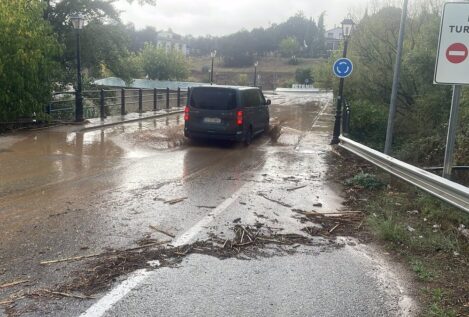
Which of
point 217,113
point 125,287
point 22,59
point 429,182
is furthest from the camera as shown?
point 22,59

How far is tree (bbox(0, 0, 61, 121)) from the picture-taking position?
14.3 metres

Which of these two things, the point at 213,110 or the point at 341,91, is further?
the point at 341,91

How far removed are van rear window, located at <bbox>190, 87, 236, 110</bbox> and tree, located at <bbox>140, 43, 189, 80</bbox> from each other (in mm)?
45414

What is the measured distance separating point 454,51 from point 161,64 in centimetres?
5426

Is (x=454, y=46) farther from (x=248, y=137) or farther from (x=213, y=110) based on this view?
(x=248, y=137)

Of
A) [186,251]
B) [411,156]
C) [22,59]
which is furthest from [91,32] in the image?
[186,251]

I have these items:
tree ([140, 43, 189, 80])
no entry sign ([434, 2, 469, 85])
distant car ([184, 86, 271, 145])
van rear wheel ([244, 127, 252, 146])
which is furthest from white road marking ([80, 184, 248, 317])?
tree ([140, 43, 189, 80])

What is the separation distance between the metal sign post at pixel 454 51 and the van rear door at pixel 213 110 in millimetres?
7728

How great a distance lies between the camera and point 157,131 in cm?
1764

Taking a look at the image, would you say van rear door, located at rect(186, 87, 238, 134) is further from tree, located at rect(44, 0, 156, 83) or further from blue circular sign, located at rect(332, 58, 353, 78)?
tree, located at rect(44, 0, 156, 83)

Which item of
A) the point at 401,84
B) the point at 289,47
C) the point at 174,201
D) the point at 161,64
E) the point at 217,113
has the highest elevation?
the point at 289,47

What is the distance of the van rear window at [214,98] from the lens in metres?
13.9

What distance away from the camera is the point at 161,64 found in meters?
58.6

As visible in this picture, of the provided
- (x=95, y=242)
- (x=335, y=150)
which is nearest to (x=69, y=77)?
(x=335, y=150)
